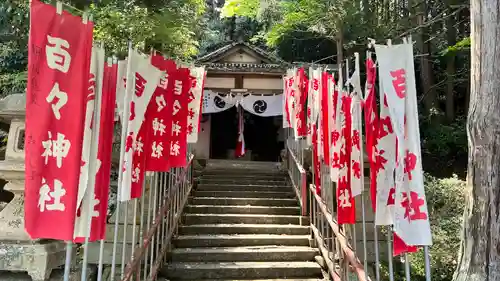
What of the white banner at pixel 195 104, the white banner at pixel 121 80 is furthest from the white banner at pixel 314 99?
the white banner at pixel 121 80

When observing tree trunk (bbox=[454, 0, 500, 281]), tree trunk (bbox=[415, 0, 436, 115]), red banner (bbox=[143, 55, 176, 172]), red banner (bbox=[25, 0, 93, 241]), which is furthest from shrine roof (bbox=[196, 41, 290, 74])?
red banner (bbox=[25, 0, 93, 241])

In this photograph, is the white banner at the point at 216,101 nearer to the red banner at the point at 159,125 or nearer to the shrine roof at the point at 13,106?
the red banner at the point at 159,125

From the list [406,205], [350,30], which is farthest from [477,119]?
[350,30]

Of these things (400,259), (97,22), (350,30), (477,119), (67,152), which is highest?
(350,30)

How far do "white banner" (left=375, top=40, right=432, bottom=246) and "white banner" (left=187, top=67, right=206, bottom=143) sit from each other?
3.86m

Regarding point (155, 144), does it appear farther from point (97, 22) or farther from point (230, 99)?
point (230, 99)

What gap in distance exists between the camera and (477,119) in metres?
4.05

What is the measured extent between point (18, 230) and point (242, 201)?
5.86m

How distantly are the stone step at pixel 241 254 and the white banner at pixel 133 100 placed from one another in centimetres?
334

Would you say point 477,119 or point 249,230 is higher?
point 477,119

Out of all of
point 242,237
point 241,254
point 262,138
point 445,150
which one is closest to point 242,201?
point 242,237

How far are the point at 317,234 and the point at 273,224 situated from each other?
1.36 meters

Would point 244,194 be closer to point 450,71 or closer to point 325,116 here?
point 325,116

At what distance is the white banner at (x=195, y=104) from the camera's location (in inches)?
260
